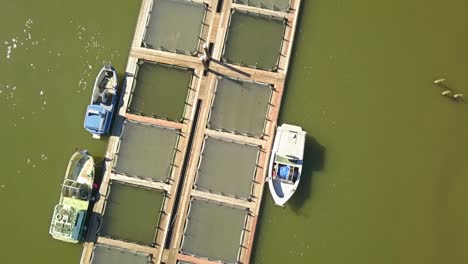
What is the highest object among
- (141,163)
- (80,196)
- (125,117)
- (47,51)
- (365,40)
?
(365,40)

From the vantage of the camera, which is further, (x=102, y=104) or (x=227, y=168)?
(x=102, y=104)

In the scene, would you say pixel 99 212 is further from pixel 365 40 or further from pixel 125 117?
pixel 365 40

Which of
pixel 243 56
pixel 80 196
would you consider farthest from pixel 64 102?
pixel 243 56

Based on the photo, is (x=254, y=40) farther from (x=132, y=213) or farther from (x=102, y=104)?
(x=132, y=213)

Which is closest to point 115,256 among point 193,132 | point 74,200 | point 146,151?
point 74,200

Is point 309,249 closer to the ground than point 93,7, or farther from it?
closer to the ground

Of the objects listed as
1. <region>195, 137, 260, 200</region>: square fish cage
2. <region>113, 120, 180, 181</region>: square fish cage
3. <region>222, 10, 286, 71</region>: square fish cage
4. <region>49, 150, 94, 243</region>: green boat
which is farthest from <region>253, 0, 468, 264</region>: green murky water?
<region>49, 150, 94, 243</region>: green boat
